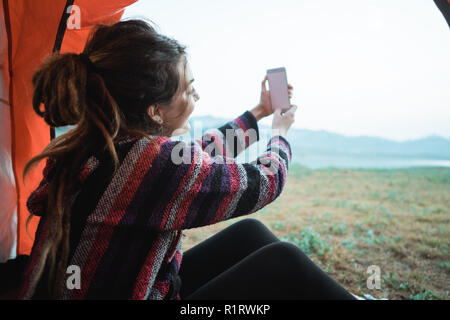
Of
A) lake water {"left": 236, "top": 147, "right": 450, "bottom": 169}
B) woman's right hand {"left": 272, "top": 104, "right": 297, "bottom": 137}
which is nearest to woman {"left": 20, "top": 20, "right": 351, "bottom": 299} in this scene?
woman's right hand {"left": 272, "top": 104, "right": 297, "bottom": 137}

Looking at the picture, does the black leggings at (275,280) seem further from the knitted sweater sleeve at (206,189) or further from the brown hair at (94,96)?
the brown hair at (94,96)

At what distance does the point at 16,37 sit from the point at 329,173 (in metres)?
3.66

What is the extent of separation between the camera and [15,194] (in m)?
0.91

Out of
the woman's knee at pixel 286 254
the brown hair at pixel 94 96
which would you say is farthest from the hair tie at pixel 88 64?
the woman's knee at pixel 286 254

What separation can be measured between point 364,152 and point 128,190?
193 inches

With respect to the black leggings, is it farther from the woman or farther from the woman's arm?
the woman's arm

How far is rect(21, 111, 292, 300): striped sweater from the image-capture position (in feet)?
1.58

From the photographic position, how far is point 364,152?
15.3ft

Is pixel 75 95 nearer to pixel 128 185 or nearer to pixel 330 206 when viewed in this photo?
pixel 128 185

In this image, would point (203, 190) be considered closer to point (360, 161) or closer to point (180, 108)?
point (180, 108)

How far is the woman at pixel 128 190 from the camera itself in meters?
0.48

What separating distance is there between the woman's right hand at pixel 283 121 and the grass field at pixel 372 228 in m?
1.00

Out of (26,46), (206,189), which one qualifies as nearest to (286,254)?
(206,189)
